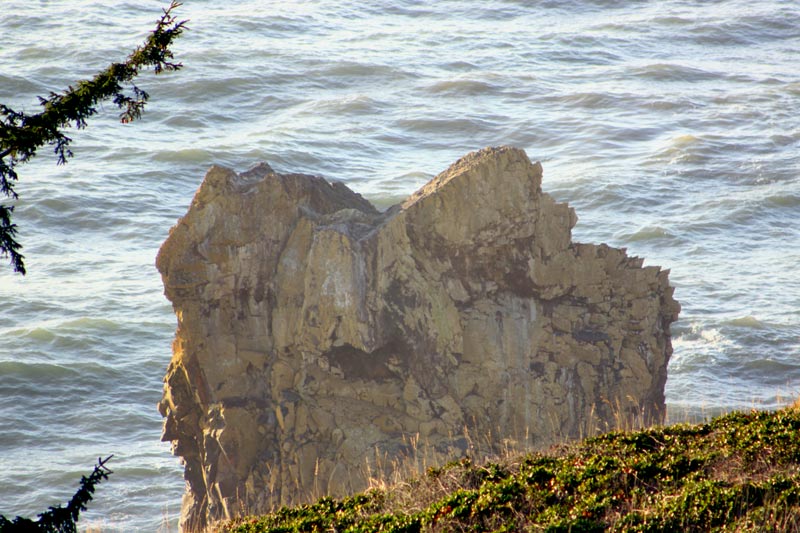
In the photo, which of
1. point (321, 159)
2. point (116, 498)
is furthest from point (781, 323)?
point (321, 159)

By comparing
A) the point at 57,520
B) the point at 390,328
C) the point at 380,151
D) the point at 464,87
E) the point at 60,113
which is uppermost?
the point at 60,113

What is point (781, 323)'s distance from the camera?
74.7 feet

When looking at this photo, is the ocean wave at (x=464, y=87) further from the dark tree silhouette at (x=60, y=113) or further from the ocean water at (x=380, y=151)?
the dark tree silhouette at (x=60, y=113)

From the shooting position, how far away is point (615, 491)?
737 centimetres

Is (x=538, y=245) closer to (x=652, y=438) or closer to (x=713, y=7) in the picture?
(x=652, y=438)

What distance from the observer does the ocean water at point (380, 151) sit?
2086cm

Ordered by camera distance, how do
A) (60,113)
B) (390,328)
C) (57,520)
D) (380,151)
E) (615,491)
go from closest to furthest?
1. (57,520)
2. (615,491)
3. (60,113)
4. (390,328)
5. (380,151)

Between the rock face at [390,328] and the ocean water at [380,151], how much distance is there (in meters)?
3.81

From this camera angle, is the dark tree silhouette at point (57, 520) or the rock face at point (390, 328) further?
the rock face at point (390, 328)

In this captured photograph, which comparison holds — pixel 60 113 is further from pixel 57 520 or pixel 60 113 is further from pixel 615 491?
pixel 615 491

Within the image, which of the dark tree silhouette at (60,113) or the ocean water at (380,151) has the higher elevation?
the dark tree silhouette at (60,113)

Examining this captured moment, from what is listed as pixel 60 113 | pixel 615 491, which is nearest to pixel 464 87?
pixel 60 113

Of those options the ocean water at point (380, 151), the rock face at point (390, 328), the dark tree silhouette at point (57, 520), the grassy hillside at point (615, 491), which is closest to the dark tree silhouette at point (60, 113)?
the dark tree silhouette at point (57, 520)

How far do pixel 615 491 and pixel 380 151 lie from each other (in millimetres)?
29426
